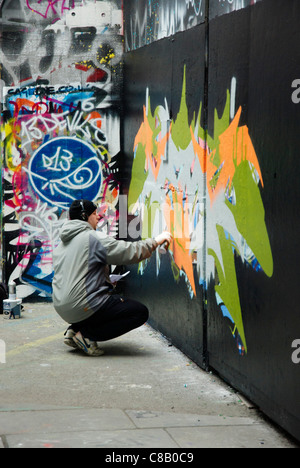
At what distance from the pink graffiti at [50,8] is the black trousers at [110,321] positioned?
4040mm

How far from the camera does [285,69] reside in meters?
4.10

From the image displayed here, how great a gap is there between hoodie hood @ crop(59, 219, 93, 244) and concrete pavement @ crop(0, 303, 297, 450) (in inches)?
41.1

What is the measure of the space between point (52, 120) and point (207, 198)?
3.70 metres

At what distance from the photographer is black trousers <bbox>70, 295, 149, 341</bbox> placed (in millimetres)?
6324

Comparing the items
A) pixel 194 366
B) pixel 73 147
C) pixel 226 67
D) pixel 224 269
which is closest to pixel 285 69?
pixel 226 67

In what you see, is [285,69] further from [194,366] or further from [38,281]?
[38,281]

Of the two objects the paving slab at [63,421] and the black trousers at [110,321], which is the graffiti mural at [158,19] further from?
the paving slab at [63,421]

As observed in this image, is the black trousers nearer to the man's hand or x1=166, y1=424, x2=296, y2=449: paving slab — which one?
the man's hand

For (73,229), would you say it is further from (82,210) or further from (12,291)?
(12,291)

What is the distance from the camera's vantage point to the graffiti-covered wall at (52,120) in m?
8.74

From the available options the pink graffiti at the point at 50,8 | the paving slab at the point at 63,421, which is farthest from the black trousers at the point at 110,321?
the pink graffiti at the point at 50,8

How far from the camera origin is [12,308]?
8.05m

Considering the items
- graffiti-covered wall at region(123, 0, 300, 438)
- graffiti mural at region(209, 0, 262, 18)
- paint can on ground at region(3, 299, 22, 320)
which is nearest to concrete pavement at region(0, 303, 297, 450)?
graffiti-covered wall at region(123, 0, 300, 438)

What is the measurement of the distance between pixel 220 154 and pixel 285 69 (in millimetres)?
1340
